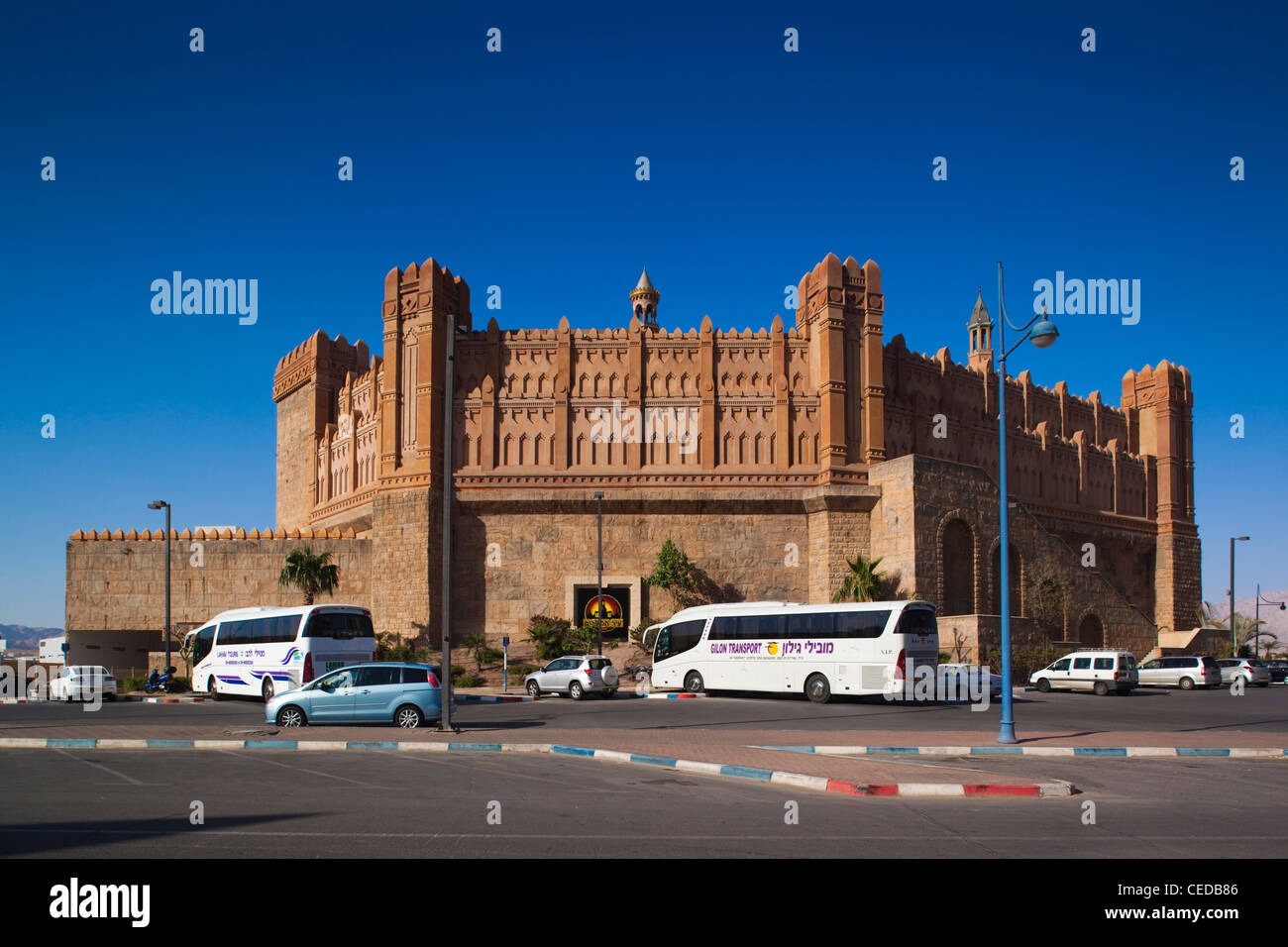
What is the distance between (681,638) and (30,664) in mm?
40143

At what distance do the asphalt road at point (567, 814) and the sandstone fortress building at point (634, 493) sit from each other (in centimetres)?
2806

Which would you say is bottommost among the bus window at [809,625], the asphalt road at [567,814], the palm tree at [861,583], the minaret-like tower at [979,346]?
the asphalt road at [567,814]

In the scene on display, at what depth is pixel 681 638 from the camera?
3488 centimetres

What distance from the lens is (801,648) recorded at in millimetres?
31266

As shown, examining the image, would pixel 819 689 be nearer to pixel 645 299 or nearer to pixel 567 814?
pixel 567 814

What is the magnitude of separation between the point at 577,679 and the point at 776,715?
8760 mm

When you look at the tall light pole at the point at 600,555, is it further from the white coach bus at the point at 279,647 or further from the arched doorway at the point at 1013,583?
the arched doorway at the point at 1013,583

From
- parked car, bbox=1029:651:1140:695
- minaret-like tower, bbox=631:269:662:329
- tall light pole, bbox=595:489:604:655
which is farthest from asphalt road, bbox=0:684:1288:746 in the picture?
minaret-like tower, bbox=631:269:662:329

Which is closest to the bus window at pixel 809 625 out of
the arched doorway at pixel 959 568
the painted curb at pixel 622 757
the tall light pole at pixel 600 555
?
the tall light pole at pixel 600 555

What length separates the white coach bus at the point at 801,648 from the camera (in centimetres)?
2955

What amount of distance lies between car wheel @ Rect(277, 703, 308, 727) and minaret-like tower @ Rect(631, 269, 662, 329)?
42.2 metres

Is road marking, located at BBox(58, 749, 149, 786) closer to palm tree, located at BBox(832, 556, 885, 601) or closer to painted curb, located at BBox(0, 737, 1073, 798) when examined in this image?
painted curb, located at BBox(0, 737, 1073, 798)
